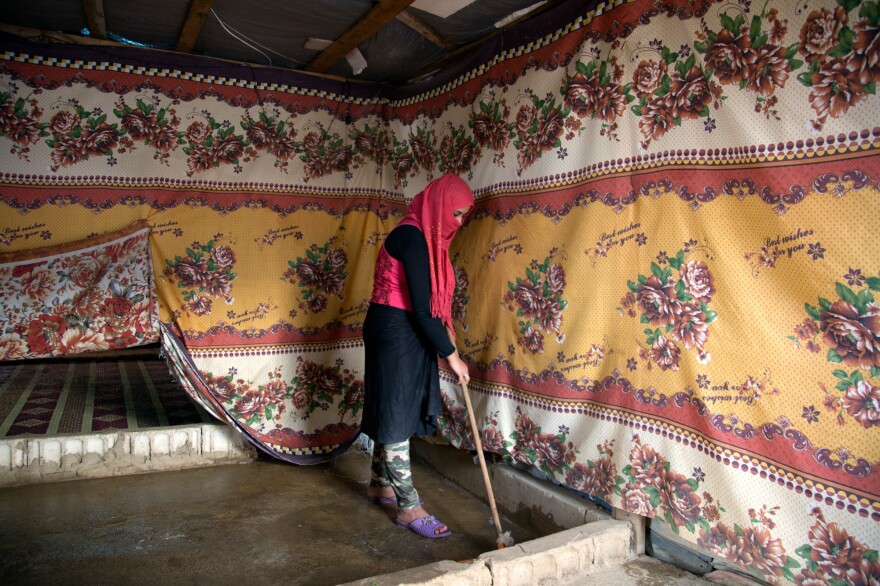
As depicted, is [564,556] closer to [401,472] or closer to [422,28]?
[401,472]

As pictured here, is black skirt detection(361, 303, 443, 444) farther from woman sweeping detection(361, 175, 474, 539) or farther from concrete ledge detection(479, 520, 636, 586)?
concrete ledge detection(479, 520, 636, 586)

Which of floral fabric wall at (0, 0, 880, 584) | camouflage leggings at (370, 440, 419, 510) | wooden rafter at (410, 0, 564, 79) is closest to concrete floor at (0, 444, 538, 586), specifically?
camouflage leggings at (370, 440, 419, 510)


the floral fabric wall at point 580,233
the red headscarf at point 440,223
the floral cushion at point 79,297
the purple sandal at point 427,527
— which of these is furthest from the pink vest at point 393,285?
the floral cushion at point 79,297

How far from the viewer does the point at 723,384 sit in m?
1.86

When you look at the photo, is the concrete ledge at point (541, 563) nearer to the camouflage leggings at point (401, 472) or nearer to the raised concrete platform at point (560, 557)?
the raised concrete platform at point (560, 557)

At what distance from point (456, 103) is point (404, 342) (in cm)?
130

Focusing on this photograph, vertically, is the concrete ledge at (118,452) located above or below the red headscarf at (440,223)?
below

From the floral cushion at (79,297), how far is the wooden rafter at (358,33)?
129 cm

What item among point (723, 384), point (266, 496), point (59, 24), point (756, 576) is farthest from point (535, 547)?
point (59, 24)

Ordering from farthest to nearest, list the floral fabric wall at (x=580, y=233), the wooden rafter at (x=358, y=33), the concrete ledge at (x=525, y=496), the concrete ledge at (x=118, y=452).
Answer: the concrete ledge at (x=118, y=452)
the wooden rafter at (x=358, y=33)
the concrete ledge at (x=525, y=496)
the floral fabric wall at (x=580, y=233)

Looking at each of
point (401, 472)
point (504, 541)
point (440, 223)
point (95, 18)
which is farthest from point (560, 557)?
point (95, 18)

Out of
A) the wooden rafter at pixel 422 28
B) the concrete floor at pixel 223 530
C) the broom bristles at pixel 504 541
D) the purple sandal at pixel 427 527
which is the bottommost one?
the concrete floor at pixel 223 530

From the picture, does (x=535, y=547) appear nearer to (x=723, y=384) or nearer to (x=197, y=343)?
(x=723, y=384)

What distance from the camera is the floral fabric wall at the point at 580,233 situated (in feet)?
5.28
